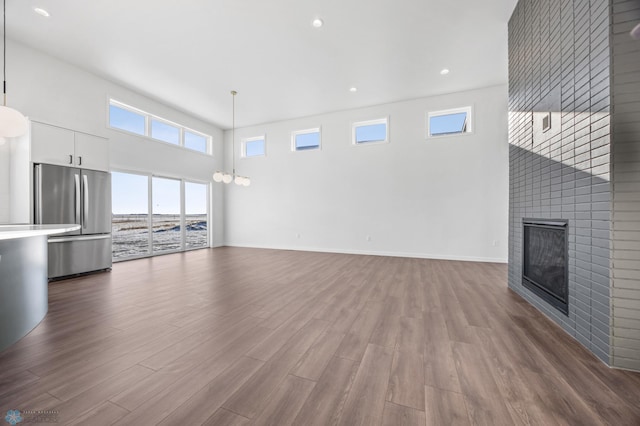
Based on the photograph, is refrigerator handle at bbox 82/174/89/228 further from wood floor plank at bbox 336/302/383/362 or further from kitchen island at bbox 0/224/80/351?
wood floor plank at bbox 336/302/383/362

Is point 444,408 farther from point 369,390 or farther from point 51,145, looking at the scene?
point 51,145

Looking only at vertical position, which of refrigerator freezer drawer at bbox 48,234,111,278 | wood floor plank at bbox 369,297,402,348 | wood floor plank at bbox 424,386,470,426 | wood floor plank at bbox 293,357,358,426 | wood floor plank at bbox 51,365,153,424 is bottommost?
wood floor plank at bbox 51,365,153,424

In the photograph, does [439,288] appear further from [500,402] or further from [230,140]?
[230,140]

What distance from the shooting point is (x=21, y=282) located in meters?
2.08

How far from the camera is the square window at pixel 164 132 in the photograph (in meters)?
5.96

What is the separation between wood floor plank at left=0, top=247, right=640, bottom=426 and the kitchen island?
0.12 metres

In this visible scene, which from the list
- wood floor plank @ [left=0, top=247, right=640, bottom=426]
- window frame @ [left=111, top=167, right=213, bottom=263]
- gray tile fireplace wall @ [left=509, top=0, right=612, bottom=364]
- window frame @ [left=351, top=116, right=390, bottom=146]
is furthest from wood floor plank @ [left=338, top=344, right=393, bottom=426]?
window frame @ [left=111, top=167, right=213, bottom=263]

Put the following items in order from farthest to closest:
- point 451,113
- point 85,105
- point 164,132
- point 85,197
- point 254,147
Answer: point 254,147 → point 164,132 → point 451,113 → point 85,105 → point 85,197

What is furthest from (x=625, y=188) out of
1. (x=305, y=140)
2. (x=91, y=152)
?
(x=91, y=152)

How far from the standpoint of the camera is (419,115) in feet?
19.1

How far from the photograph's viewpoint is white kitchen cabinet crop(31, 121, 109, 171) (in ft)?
12.1

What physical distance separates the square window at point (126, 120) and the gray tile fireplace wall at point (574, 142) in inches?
284

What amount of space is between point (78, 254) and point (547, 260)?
674 centimetres

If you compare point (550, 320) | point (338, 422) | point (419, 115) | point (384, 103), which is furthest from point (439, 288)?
point (384, 103)
